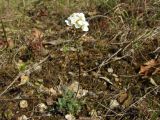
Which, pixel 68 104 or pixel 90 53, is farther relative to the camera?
pixel 90 53

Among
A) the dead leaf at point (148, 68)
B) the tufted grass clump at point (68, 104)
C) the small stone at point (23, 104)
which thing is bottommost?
the small stone at point (23, 104)

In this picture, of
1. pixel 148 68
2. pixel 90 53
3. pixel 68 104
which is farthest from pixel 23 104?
pixel 148 68

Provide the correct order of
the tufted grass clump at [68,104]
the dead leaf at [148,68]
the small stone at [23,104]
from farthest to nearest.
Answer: the dead leaf at [148,68] < the small stone at [23,104] < the tufted grass clump at [68,104]

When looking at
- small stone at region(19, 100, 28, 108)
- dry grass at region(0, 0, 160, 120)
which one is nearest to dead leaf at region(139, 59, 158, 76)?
dry grass at region(0, 0, 160, 120)

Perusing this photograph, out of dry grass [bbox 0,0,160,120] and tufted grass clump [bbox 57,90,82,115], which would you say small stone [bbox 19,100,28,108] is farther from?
tufted grass clump [bbox 57,90,82,115]

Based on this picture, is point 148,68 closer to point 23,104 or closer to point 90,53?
point 90,53

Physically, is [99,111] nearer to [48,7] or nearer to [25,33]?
[25,33]

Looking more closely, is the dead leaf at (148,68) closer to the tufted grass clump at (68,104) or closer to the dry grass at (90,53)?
the dry grass at (90,53)

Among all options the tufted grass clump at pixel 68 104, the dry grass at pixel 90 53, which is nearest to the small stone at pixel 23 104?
the dry grass at pixel 90 53

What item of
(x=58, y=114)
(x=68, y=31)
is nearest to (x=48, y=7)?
(x=68, y=31)
